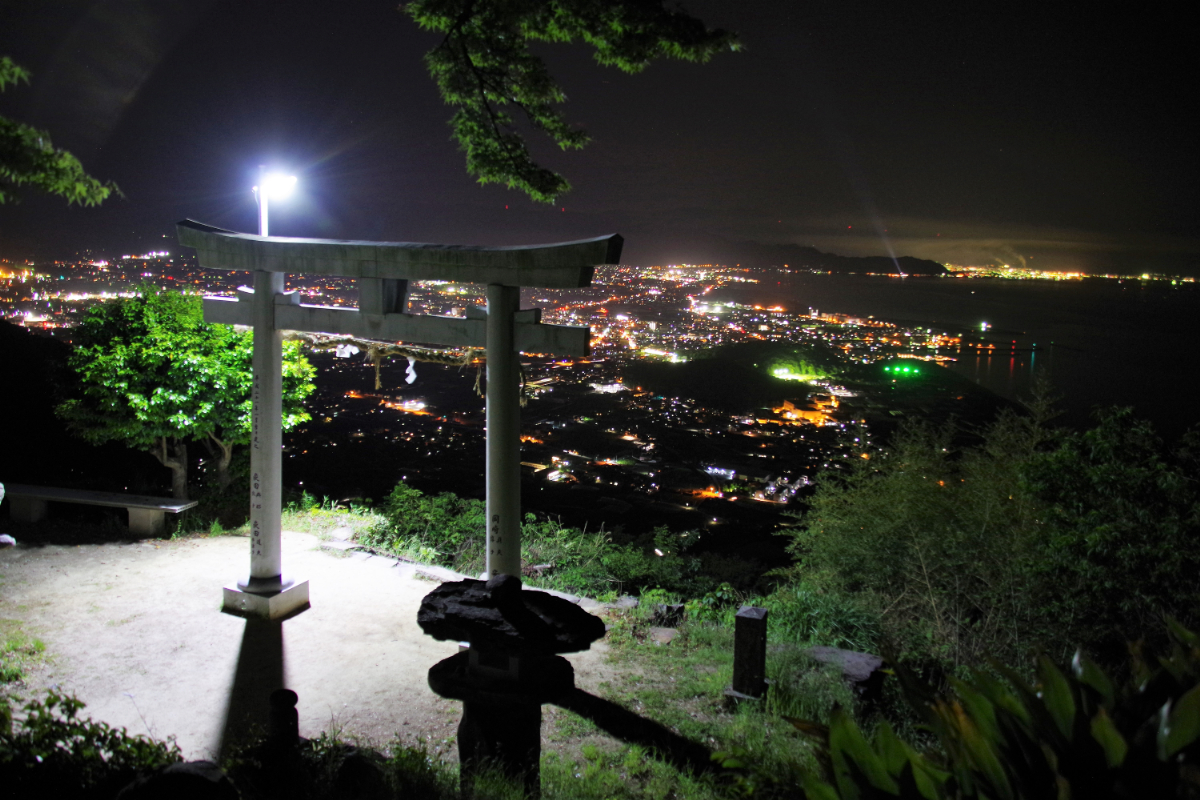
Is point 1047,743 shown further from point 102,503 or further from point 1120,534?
point 102,503

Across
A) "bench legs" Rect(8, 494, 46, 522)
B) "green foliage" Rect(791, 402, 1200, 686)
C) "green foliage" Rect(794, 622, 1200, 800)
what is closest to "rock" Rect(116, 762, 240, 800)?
"green foliage" Rect(794, 622, 1200, 800)

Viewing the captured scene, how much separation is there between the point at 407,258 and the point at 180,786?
4638mm

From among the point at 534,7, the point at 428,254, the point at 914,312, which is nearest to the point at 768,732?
the point at 428,254

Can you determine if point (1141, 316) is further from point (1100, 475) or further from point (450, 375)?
point (1100, 475)

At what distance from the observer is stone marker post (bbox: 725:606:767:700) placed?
20.2ft

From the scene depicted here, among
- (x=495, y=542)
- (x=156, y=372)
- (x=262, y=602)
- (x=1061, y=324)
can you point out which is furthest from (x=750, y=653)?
(x=1061, y=324)

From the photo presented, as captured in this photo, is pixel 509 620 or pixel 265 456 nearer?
pixel 509 620

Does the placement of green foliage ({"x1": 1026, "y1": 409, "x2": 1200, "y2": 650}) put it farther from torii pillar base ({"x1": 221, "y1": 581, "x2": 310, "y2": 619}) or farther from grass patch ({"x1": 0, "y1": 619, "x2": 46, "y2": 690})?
grass patch ({"x1": 0, "y1": 619, "x2": 46, "y2": 690})

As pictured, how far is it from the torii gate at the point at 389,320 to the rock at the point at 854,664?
3077 mm

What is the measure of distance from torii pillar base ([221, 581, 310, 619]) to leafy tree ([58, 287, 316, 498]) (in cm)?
394

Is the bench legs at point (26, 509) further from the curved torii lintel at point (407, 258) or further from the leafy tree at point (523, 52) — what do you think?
the leafy tree at point (523, 52)

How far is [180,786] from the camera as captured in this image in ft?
9.96

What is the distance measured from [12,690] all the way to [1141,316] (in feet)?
268

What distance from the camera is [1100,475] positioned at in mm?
8742
